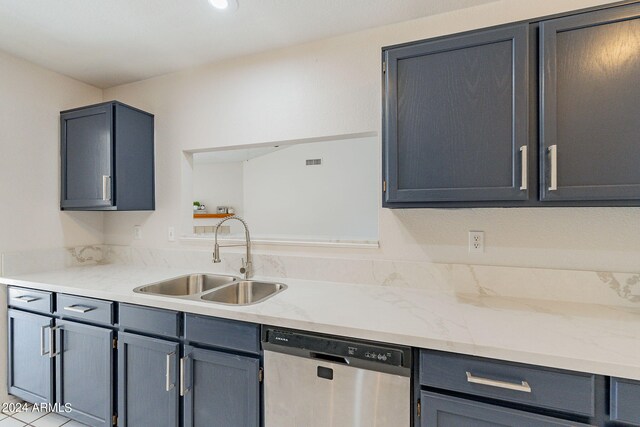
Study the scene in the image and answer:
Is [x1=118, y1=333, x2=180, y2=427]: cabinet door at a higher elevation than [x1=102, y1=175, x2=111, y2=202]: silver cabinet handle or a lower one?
lower

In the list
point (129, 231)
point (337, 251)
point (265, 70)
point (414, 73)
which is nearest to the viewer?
point (414, 73)

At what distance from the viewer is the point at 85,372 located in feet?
5.72

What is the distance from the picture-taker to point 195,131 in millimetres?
2305

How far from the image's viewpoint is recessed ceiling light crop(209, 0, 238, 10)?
5.07 ft

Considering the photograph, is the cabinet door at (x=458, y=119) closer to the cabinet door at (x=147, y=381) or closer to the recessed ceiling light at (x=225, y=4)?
the recessed ceiling light at (x=225, y=4)

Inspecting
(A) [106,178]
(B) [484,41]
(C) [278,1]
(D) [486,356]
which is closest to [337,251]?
(D) [486,356]

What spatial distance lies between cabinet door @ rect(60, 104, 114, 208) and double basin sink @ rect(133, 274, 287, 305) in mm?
742

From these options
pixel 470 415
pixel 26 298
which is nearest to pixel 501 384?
pixel 470 415

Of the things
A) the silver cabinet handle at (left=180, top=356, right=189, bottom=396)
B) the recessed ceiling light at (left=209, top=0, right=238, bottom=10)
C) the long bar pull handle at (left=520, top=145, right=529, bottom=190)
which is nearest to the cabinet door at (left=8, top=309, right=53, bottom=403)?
the silver cabinet handle at (left=180, top=356, right=189, bottom=396)

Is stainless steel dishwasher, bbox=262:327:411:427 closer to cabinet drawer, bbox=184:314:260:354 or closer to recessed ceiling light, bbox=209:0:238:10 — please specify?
cabinet drawer, bbox=184:314:260:354

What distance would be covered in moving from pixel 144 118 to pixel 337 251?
71.5 inches

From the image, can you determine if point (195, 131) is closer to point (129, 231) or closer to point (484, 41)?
point (129, 231)

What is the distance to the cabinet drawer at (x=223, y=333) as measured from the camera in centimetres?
134

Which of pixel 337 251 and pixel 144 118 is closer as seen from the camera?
pixel 337 251
